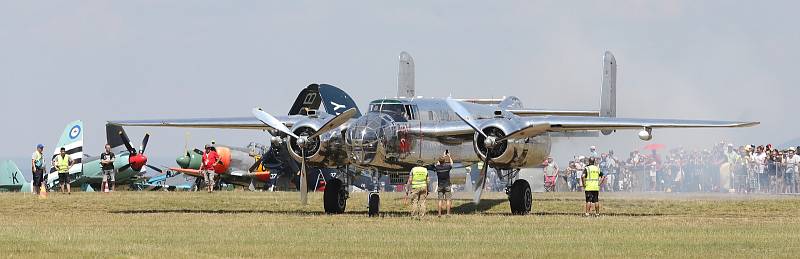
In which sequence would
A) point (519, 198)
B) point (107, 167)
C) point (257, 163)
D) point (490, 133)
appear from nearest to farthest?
point (490, 133), point (519, 198), point (107, 167), point (257, 163)

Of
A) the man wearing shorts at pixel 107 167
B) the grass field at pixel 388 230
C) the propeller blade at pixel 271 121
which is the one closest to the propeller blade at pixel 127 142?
the man wearing shorts at pixel 107 167

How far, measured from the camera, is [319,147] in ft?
112

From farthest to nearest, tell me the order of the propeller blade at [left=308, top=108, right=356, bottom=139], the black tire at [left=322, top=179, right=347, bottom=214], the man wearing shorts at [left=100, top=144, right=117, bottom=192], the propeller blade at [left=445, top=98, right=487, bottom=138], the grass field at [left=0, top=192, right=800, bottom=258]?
1. the man wearing shorts at [left=100, top=144, right=117, bottom=192]
2. the black tire at [left=322, top=179, right=347, bottom=214]
3. the propeller blade at [left=445, top=98, right=487, bottom=138]
4. the propeller blade at [left=308, top=108, right=356, bottom=139]
5. the grass field at [left=0, top=192, right=800, bottom=258]

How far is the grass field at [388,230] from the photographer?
22906mm

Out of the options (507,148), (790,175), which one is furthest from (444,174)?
(790,175)

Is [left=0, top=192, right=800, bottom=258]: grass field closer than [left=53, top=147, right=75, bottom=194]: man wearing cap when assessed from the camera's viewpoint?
Yes

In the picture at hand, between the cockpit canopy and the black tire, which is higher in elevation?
the cockpit canopy

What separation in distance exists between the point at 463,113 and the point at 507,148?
137 centimetres

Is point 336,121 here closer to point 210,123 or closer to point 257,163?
point 210,123

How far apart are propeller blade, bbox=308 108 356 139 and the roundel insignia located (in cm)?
2211

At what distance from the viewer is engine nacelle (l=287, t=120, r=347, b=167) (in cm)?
3388

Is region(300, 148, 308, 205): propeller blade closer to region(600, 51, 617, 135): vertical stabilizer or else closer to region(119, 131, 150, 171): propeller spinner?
region(600, 51, 617, 135): vertical stabilizer

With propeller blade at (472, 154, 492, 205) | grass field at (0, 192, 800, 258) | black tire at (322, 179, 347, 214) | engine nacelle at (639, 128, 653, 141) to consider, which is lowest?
grass field at (0, 192, 800, 258)

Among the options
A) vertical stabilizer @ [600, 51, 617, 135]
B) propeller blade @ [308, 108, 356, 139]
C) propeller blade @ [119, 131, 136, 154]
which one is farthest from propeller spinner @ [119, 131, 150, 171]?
propeller blade @ [308, 108, 356, 139]
